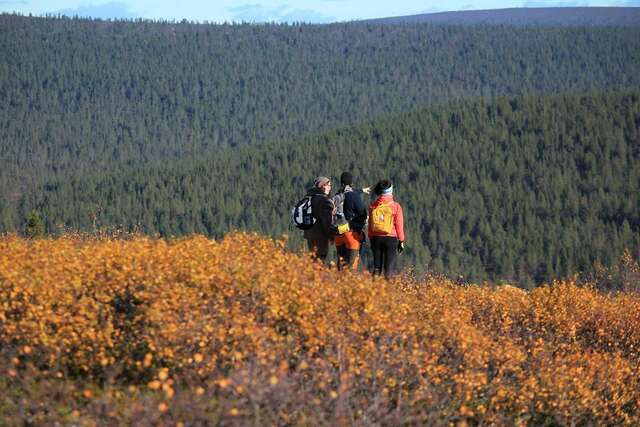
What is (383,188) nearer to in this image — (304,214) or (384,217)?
(384,217)

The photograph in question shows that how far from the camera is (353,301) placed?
10.4 meters

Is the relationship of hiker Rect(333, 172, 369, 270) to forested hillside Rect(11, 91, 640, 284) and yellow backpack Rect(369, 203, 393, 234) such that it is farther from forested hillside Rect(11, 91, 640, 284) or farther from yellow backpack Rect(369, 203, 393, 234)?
forested hillside Rect(11, 91, 640, 284)

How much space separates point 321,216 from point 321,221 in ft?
0.31

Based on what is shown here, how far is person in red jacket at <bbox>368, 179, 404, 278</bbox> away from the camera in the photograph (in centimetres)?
1396

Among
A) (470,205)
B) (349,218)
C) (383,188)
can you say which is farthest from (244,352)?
(470,205)

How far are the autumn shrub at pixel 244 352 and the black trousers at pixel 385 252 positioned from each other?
183 cm

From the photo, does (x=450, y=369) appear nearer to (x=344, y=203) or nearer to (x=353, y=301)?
(x=353, y=301)

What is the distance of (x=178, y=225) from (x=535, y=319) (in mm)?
151621

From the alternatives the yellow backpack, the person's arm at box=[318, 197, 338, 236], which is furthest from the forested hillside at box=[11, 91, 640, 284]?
the person's arm at box=[318, 197, 338, 236]

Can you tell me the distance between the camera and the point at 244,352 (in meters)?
8.85

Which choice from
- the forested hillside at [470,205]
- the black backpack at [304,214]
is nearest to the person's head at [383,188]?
the black backpack at [304,214]

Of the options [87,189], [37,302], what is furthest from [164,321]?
[87,189]

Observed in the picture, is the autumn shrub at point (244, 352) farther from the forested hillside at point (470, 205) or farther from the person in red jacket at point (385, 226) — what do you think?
the forested hillside at point (470, 205)

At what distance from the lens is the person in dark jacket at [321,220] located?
13.6 metres
